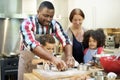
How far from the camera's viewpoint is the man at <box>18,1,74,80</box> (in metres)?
1.23

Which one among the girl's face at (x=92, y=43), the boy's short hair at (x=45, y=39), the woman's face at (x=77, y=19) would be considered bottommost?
the girl's face at (x=92, y=43)

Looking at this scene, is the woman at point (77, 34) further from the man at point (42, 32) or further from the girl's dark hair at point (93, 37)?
the man at point (42, 32)

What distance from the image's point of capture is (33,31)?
148 cm

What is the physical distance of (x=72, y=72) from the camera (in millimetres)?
1226

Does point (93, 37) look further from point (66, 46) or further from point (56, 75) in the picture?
point (56, 75)

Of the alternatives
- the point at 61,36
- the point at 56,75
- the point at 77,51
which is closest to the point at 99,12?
the point at 77,51

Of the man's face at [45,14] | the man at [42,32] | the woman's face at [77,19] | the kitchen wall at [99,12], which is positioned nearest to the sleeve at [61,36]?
the man at [42,32]

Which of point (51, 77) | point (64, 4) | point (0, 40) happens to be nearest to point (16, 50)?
point (0, 40)

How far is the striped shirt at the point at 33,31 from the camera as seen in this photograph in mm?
1304

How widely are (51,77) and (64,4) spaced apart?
2267 millimetres

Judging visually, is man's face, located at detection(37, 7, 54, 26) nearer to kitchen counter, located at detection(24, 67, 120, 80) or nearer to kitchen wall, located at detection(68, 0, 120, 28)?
kitchen counter, located at detection(24, 67, 120, 80)

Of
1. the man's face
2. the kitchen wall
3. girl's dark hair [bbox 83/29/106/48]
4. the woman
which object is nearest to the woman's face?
the woman

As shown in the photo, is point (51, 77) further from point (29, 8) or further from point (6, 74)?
point (29, 8)

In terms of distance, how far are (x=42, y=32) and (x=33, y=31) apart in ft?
0.30
